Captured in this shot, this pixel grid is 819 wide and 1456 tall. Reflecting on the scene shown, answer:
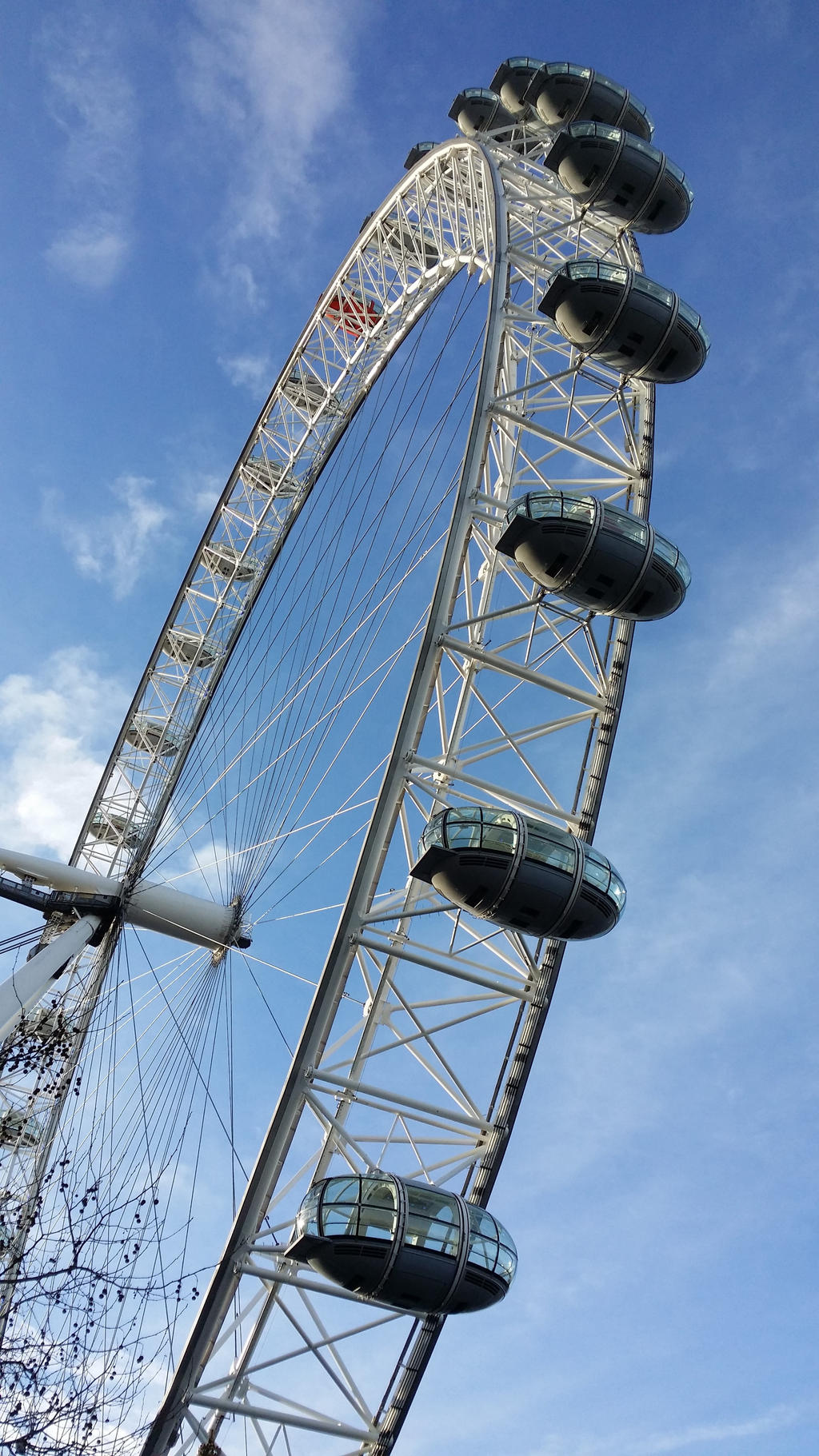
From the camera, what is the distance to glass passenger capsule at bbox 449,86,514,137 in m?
30.4

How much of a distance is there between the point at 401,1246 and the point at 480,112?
24787 mm

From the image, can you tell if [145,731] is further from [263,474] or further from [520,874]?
[520,874]

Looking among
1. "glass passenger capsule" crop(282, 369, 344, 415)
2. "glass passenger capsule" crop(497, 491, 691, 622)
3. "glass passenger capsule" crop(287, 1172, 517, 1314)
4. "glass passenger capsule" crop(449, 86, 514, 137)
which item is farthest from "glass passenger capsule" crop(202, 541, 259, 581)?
"glass passenger capsule" crop(287, 1172, 517, 1314)

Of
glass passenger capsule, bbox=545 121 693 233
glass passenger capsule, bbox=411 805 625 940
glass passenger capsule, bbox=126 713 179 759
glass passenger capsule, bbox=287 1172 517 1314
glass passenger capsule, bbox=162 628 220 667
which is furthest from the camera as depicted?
glass passenger capsule, bbox=126 713 179 759

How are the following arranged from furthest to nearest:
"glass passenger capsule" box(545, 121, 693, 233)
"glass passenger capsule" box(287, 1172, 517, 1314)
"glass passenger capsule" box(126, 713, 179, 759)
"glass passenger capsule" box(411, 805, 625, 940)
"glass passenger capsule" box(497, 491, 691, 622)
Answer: "glass passenger capsule" box(126, 713, 179, 759), "glass passenger capsule" box(545, 121, 693, 233), "glass passenger capsule" box(497, 491, 691, 622), "glass passenger capsule" box(411, 805, 625, 940), "glass passenger capsule" box(287, 1172, 517, 1314)

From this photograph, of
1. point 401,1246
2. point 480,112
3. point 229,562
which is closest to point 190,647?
point 229,562

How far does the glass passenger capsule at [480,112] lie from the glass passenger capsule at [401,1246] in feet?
77.1

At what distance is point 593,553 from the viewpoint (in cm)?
2006

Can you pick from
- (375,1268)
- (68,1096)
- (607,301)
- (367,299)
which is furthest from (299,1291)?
(367,299)

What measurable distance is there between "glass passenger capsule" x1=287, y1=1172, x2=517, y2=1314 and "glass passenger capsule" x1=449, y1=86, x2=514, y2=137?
925 inches

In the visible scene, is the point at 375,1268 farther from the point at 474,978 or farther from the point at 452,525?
the point at 452,525

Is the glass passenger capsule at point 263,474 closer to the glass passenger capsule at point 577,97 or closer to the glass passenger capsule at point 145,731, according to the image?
the glass passenger capsule at point 145,731

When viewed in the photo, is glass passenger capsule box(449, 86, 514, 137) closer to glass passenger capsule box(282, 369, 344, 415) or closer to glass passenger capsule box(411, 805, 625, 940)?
glass passenger capsule box(282, 369, 344, 415)

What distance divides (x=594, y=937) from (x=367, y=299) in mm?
21085
